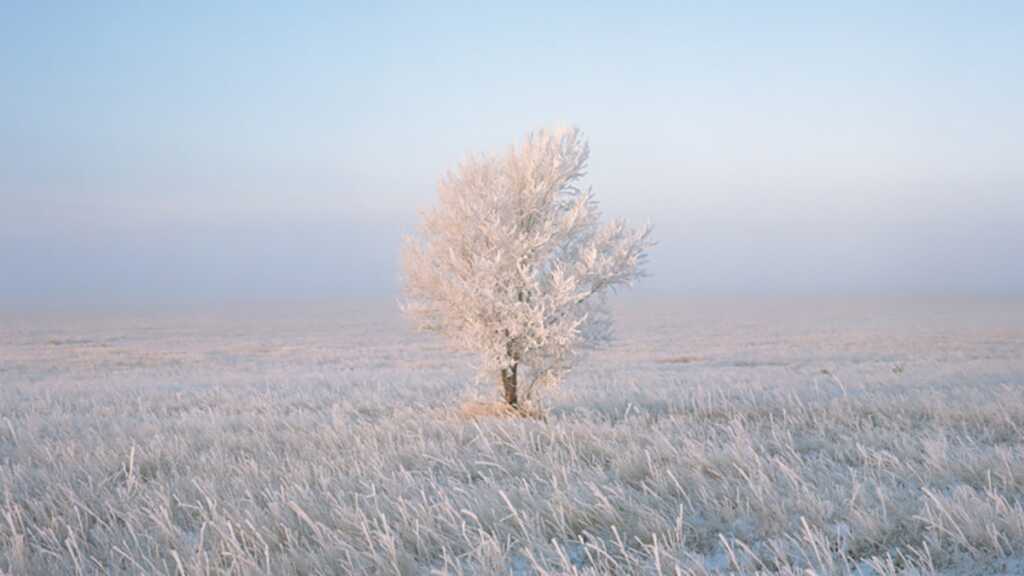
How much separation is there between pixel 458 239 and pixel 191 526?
5860 mm

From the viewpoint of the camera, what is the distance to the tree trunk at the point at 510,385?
35.5 feet

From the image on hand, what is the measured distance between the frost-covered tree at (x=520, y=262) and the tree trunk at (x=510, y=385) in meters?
0.02

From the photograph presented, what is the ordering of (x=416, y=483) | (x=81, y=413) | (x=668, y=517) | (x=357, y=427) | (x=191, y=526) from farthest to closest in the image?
(x=81, y=413) < (x=357, y=427) < (x=416, y=483) < (x=191, y=526) < (x=668, y=517)

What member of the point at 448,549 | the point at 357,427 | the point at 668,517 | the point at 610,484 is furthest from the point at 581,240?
the point at 448,549

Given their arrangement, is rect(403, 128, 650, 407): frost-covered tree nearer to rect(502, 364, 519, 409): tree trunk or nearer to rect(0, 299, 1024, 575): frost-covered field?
rect(502, 364, 519, 409): tree trunk

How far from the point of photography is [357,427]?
9.02 m

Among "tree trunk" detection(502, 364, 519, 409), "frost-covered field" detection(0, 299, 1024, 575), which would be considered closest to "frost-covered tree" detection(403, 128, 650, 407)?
"tree trunk" detection(502, 364, 519, 409)

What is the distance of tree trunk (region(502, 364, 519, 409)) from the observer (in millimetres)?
10812

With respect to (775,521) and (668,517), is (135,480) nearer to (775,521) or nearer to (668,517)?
(668,517)

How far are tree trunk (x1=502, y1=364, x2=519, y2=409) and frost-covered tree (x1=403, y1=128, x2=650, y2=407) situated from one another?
0.02 m

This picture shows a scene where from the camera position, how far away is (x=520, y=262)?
1009cm

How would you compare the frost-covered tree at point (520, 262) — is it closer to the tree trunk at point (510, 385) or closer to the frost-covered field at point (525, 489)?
the tree trunk at point (510, 385)

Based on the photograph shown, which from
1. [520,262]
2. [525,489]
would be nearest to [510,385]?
[520,262]

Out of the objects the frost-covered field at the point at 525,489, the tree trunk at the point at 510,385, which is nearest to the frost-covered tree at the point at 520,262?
the tree trunk at the point at 510,385
